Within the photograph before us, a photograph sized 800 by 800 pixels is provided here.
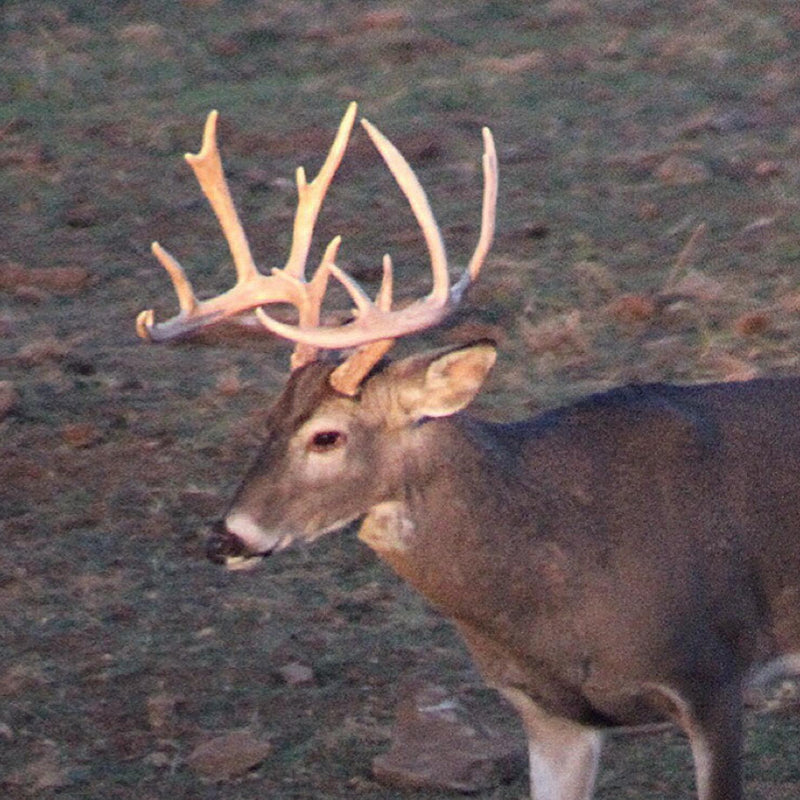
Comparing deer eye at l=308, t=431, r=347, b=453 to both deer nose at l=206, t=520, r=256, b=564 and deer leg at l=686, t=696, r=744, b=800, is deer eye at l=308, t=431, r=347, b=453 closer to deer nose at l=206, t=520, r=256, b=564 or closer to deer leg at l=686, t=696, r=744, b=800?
deer nose at l=206, t=520, r=256, b=564

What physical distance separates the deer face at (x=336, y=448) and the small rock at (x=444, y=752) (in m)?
1.05

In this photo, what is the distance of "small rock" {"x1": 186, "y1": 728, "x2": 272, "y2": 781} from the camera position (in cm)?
627

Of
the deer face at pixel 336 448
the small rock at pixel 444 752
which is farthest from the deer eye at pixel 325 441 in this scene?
the small rock at pixel 444 752

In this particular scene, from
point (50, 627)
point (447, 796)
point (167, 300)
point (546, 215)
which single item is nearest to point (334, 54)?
point (546, 215)

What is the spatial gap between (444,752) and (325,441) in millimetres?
1234

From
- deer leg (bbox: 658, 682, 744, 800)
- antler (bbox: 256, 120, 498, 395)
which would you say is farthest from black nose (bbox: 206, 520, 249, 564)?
deer leg (bbox: 658, 682, 744, 800)

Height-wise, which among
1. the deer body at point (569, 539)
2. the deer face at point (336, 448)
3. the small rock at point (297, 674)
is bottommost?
the small rock at point (297, 674)

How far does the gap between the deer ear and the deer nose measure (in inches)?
19.9

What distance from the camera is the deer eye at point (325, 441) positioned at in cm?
540

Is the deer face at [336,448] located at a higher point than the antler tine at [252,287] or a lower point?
lower

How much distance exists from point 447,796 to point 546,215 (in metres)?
4.54

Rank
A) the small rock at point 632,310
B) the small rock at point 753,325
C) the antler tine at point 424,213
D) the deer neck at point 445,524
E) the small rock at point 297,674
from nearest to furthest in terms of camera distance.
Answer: the antler tine at point 424,213
the deer neck at point 445,524
the small rock at point 297,674
the small rock at point 753,325
the small rock at point 632,310

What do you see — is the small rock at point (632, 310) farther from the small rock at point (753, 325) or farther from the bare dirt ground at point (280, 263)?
the small rock at point (753, 325)

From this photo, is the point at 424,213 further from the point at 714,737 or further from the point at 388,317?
the point at 714,737
